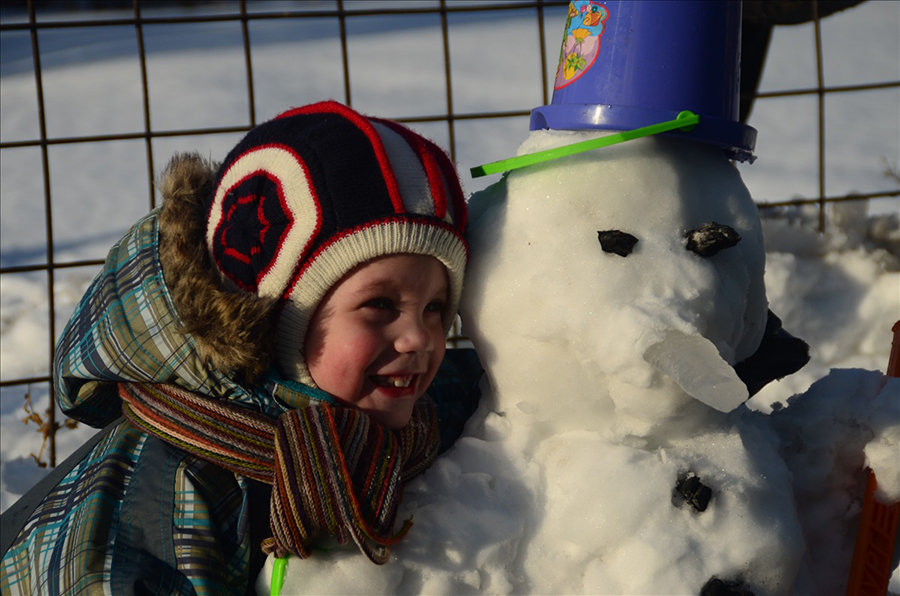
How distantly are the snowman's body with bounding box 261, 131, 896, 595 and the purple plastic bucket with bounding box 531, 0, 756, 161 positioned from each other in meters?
0.03

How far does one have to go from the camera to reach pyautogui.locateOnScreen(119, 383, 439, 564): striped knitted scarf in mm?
1022

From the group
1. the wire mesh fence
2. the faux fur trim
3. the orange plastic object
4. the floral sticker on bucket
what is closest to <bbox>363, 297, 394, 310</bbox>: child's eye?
the faux fur trim

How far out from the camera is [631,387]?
3.32ft

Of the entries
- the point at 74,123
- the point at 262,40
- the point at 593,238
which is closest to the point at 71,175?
the point at 74,123

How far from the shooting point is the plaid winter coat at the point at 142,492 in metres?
1.07

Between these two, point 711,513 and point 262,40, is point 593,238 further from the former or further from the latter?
point 262,40

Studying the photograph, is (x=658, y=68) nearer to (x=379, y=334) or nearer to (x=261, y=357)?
(x=379, y=334)

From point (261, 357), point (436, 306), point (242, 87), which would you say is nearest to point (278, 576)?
point (261, 357)

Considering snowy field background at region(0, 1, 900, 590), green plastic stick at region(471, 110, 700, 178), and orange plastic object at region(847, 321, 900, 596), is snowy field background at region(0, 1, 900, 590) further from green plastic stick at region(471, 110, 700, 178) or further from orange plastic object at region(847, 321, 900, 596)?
green plastic stick at region(471, 110, 700, 178)

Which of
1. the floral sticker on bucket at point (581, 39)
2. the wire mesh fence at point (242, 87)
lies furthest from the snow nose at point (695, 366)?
the wire mesh fence at point (242, 87)

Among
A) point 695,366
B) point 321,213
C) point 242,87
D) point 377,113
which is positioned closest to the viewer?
point 695,366

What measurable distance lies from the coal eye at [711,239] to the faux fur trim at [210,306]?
451 mm

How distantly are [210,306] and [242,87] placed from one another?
3.60 m

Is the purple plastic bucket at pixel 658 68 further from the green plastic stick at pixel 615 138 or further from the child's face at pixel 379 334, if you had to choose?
the child's face at pixel 379 334
